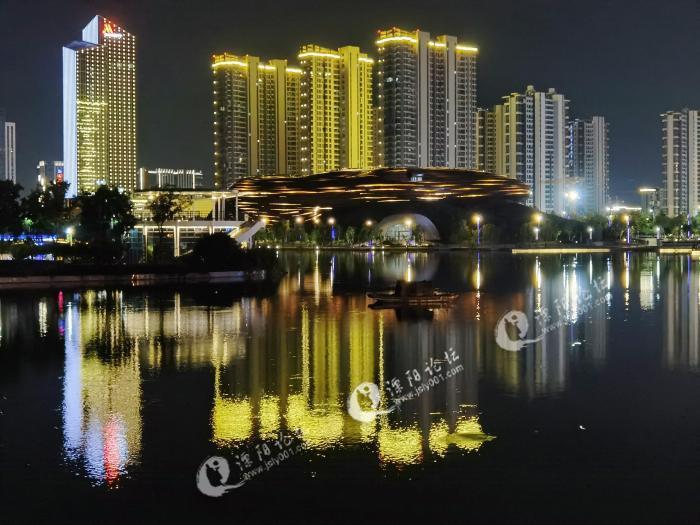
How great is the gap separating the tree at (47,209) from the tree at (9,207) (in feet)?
13.6

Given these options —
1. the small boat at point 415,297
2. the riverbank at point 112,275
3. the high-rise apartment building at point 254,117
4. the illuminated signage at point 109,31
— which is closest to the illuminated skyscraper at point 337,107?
the high-rise apartment building at point 254,117

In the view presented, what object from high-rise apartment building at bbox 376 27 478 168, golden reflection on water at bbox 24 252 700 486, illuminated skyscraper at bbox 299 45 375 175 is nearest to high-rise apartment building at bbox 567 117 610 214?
high-rise apartment building at bbox 376 27 478 168

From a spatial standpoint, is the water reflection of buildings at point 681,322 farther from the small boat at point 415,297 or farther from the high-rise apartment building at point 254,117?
the high-rise apartment building at point 254,117

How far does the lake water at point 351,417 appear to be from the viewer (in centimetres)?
652

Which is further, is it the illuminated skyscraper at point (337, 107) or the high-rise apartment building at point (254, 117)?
the high-rise apartment building at point (254, 117)

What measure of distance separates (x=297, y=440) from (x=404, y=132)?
74324 mm

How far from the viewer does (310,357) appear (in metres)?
12.7

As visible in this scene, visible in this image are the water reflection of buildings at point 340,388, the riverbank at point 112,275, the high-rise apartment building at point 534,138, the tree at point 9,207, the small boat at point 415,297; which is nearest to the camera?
the water reflection of buildings at point 340,388

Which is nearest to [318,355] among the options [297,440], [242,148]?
[297,440]

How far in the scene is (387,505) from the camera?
6.38 meters

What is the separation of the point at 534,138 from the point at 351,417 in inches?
3558

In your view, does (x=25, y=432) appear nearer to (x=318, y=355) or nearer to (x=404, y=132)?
(x=318, y=355)

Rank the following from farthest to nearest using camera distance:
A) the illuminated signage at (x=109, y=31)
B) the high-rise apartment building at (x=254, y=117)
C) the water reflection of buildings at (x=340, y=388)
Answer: the illuminated signage at (x=109, y=31) < the high-rise apartment building at (x=254, y=117) < the water reflection of buildings at (x=340, y=388)

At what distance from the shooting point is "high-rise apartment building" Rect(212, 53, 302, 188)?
8662 centimetres
